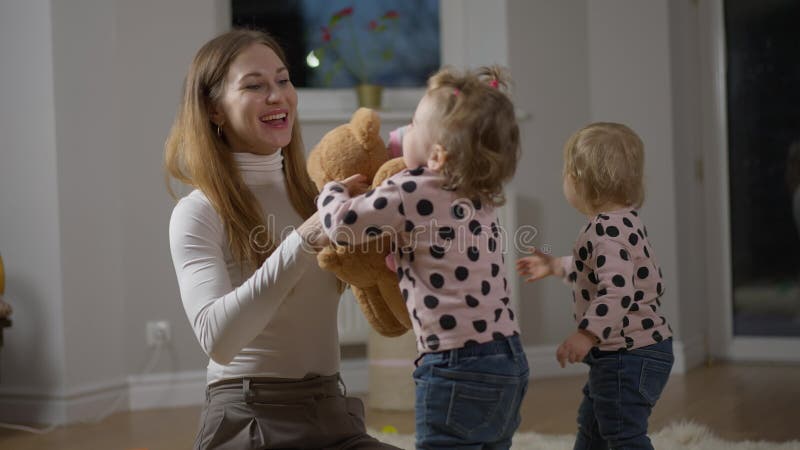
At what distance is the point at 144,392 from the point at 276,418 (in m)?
2.02

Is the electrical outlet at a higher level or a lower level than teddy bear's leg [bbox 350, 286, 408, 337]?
lower

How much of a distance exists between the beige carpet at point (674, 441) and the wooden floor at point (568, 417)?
0.36 feet

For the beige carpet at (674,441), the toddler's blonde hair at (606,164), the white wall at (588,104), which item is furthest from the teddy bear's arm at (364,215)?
the white wall at (588,104)

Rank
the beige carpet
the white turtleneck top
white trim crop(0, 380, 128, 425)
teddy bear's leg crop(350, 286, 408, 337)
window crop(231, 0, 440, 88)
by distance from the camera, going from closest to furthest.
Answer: the white turtleneck top
teddy bear's leg crop(350, 286, 408, 337)
the beige carpet
white trim crop(0, 380, 128, 425)
window crop(231, 0, 440, 88)

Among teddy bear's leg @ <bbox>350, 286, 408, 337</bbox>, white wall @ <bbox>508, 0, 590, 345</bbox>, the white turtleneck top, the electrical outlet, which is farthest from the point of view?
white wall @ <bbox>508, 0, 590, 345</bbox>

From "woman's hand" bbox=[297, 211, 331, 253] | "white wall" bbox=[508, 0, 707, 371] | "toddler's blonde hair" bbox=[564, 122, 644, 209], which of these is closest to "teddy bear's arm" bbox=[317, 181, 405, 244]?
"woman's hand" bbox=[297, 211, 331, 253]

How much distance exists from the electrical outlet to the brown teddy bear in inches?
84.1

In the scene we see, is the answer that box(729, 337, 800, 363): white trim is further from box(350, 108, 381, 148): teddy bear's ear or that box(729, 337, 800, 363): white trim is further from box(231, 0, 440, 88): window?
box(350, 108, 381, 148): teddy bear's ear

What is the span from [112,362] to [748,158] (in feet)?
9.40

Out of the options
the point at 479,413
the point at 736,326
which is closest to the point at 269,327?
the point at 479,413

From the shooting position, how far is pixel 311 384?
1636 millimetres

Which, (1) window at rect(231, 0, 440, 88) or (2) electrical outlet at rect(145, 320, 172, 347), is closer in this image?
(2) electrical outlet at rect(145, 320, 172, 347)

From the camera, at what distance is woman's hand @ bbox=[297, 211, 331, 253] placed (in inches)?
A: 54.3

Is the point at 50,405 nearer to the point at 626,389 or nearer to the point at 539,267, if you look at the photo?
the point at 539,267
